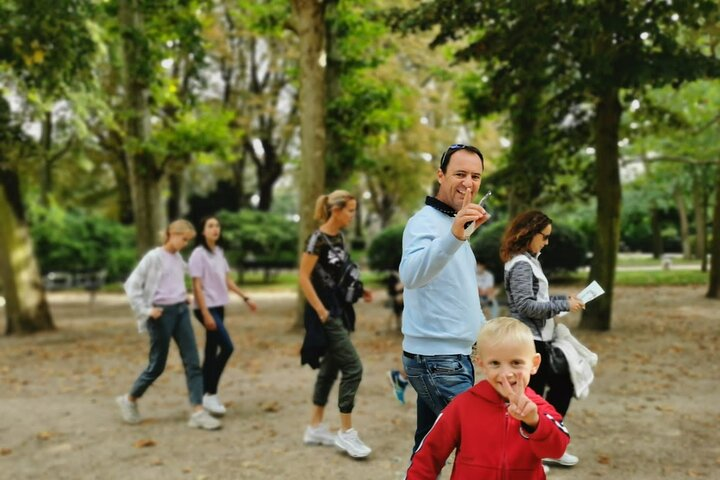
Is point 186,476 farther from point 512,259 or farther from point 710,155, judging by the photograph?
point 710,155

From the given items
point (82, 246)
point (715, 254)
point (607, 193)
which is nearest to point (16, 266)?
point (607, 193)

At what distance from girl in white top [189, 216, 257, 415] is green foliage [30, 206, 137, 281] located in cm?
2284

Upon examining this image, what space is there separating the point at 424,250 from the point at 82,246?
29.0 m

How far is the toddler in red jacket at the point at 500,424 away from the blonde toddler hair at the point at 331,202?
296cm

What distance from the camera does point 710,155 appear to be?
19984 mm

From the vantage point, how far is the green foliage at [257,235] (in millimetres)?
27109

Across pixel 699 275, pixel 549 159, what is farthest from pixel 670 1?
pixel 699 275

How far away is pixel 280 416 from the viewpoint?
271 inches

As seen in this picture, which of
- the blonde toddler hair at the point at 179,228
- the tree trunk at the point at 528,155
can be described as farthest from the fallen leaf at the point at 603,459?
the tree trunk at the point at 528,155

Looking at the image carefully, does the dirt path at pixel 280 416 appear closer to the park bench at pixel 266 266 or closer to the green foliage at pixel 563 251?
the green foliage at pixel 563 251

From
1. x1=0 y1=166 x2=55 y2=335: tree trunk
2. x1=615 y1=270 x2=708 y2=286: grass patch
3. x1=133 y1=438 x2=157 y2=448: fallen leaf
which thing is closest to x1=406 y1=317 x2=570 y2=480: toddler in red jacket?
x1=133 y1=438 x2=157 y2=448: fallen leaf

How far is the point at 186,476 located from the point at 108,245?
2736 cm

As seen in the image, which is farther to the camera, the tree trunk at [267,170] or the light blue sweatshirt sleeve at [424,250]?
the tree trunk at [267,170]

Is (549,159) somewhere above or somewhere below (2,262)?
above
